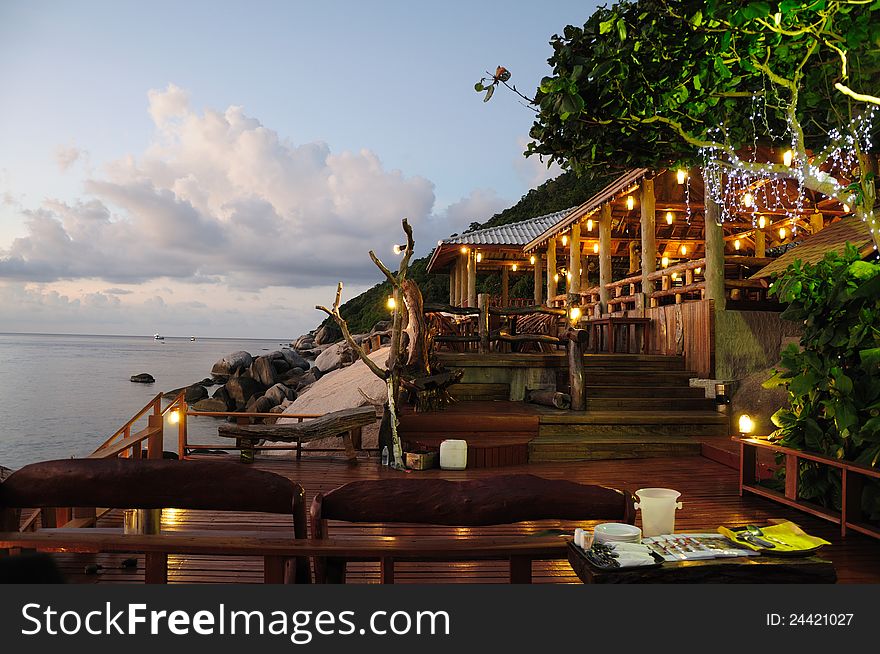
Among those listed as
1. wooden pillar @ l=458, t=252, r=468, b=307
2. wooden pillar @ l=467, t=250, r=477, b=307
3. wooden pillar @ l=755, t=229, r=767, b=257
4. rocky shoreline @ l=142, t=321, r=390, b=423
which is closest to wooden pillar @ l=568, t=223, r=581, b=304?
wooden pillar @ l=467, t=250, r=477, b=307

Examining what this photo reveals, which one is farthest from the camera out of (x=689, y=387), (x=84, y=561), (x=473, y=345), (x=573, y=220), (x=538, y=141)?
(x=573, y=220)

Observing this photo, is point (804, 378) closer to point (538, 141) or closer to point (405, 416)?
point (538, 141)

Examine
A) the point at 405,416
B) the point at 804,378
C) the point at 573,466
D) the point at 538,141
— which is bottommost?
the point at 573,466

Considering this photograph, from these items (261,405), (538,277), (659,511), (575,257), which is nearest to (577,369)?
(659,511)

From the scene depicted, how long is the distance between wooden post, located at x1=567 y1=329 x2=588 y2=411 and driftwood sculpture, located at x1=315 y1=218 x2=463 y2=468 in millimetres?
1900

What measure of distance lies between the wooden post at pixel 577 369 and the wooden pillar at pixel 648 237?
459cm

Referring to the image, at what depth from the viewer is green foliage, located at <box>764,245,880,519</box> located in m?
5.18

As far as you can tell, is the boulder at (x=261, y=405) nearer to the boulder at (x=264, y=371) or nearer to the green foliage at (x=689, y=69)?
the boulder at (x=264, y=371)

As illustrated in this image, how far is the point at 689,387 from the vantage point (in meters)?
10.5

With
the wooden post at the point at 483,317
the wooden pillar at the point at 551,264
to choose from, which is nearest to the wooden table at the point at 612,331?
the wooden post at the point at 483,317

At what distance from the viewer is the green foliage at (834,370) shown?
5.18 m

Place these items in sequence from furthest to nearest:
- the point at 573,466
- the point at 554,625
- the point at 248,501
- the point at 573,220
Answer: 1. the point at 573,220
2. the point at 573,466
3. the point at 248,501
4. the point at 554,625

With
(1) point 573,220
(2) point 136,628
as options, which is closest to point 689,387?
(1) point 573,220

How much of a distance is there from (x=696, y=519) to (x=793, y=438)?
152 cm
